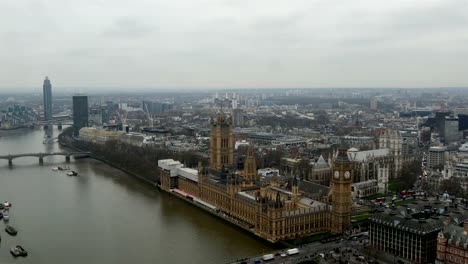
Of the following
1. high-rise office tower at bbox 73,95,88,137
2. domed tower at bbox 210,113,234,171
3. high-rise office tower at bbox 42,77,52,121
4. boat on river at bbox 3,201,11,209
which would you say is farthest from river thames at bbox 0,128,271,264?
high-rise office tower at bbox 42,77,52,121

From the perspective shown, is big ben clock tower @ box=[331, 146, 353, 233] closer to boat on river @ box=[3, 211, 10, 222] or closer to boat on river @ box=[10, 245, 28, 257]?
boat on river @ box=[10, 245, 28, 257]

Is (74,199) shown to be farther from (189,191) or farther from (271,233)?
(271,233)

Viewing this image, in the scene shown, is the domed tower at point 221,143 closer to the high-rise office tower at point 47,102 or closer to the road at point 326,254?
the road at point 326,254

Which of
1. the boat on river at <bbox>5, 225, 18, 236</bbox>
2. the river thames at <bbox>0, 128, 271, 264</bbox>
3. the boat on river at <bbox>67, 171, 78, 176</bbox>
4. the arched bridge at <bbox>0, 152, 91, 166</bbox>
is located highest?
the arched bridge at <bbox>0, 152, 91, 166</bbox>

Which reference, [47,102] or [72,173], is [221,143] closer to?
[72,173]

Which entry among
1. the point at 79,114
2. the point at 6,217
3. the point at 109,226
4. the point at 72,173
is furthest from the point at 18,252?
the point at 79,114

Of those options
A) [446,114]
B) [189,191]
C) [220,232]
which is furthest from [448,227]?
[446,114]

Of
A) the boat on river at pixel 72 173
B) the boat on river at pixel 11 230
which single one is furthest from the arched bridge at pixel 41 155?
the boat on river at pixel 11 230

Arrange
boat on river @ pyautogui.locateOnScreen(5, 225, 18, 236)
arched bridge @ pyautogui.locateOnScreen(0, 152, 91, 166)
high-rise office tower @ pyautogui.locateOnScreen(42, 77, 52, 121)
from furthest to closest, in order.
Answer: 1. high-rise office tower @ pyautogui.locateOnScreen(42, 77, 52, 121)
2. arched bridge @ pyautogui.locateOnScreen(0, 152, 91, 166)
3. boat on river @ pyautogui.locateOnScreen(5, 225, 18, 236)
